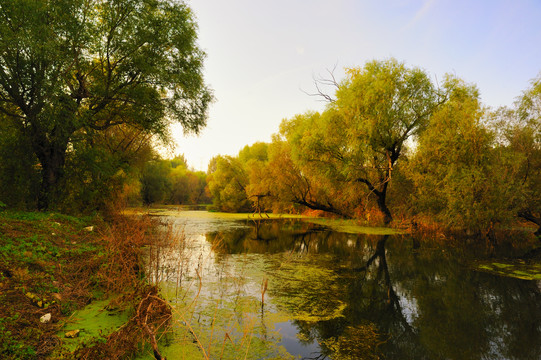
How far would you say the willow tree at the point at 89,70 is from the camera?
10508mm

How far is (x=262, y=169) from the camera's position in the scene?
27.4 m

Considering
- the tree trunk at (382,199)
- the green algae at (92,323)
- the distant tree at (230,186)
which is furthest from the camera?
the distant tree at (230,186)

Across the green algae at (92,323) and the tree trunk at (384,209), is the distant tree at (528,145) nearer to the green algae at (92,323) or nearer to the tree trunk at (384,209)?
the tree trunk at (384,209)

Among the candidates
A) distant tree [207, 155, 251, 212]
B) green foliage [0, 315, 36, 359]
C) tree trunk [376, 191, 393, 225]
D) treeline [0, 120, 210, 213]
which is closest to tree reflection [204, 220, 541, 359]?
green foliage [0, 315, 36, 359]

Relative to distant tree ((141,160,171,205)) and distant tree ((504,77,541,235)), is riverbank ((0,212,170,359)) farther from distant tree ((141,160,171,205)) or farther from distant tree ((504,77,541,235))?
distant tree ((141,160,171,205))

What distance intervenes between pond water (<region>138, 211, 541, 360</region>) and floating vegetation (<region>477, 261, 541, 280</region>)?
45 centimetres

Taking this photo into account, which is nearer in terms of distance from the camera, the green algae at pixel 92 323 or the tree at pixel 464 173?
the green algae at pixel 92 323

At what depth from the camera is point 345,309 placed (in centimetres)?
608

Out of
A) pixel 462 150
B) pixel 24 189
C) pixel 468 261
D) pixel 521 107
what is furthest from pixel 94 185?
pixel 521 107

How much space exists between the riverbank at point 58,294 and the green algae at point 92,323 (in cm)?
3

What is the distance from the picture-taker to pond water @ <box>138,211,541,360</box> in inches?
178

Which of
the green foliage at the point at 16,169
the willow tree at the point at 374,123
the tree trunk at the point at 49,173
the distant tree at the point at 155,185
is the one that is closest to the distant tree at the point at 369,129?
the willow tree at the point at 374,123

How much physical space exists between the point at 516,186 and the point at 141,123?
18491 mm

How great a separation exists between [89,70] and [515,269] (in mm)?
19025
